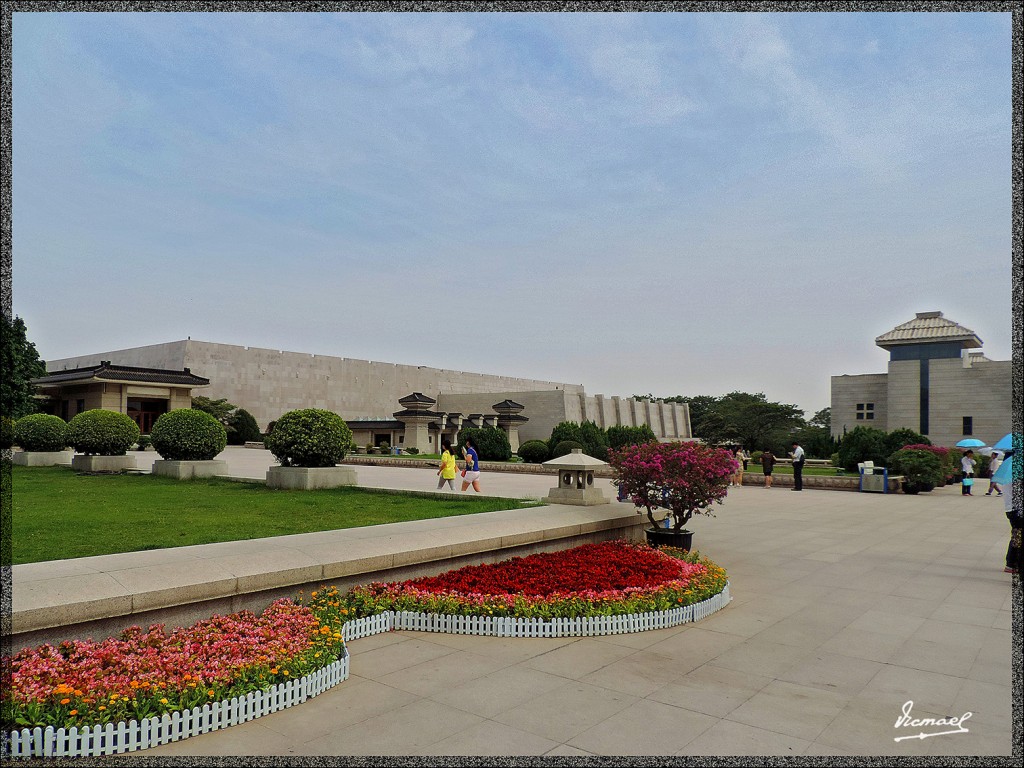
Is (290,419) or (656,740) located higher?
(290,419)

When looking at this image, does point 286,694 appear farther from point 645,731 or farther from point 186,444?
point 186,444

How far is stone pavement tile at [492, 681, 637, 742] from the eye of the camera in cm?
382

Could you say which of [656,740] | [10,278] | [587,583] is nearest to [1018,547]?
[587,583]

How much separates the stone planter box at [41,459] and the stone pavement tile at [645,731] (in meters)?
22.0

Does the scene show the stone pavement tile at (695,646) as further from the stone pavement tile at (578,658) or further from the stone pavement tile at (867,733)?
the stone pavement tile at (867,733)

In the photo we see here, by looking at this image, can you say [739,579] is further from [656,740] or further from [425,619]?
[656,740]

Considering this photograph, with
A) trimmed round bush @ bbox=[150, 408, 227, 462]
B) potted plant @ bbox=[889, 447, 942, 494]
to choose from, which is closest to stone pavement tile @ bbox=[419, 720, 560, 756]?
trimmed round bush @ bbox=[150, 408, 227, 462]

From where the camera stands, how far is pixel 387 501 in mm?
11352

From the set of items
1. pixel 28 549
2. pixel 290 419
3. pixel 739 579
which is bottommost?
pixel 739 579

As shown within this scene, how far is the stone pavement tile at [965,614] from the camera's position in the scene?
635 centimetres

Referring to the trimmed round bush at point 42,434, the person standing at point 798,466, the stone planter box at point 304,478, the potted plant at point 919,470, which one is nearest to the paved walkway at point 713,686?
the stone planter box at point 304,478

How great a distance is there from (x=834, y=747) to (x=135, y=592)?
419cm

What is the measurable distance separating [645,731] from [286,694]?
2.06 meters

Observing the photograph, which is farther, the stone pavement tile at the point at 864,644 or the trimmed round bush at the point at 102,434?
the trimmed round bush at the point at 102,434
